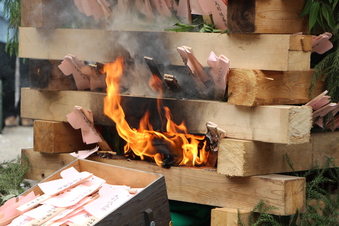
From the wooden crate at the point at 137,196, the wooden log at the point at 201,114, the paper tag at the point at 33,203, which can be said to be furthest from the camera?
the wooden log at the point at 201,114

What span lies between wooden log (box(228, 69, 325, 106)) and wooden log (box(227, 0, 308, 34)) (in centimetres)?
23

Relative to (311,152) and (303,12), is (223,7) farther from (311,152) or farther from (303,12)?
(311,152)

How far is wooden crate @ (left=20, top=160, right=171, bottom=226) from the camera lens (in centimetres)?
266

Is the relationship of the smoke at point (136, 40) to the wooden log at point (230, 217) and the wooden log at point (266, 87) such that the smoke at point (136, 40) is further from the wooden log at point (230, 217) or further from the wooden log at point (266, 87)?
the wooden log at point (230, 217)

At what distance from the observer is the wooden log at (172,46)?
304cm

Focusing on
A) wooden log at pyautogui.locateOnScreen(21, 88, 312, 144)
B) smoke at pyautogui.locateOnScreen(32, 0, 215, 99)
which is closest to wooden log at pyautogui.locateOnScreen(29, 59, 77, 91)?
wooden log at pyautogui.locateOnScreen(21, 88, 312, 144)

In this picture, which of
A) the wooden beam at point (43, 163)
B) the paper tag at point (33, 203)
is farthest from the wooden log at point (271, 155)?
the wooden beam at point (43, 163)

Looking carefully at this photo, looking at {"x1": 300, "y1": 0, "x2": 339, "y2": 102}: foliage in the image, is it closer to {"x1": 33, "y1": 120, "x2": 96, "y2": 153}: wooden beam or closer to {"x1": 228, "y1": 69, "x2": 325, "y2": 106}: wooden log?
{"x1": 228, "y1": 69, "x2": 325, "y2": 106}: wooden log

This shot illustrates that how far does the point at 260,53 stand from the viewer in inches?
121

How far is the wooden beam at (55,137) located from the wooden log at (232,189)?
1.75 feet

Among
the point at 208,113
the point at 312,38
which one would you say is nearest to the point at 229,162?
the point at 208,113

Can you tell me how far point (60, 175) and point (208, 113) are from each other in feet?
2.96

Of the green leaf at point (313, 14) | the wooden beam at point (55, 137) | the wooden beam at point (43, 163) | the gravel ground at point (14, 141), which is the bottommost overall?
the gravel ground at point (14, 141)

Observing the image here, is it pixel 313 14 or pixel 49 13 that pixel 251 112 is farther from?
pixel 49 13
